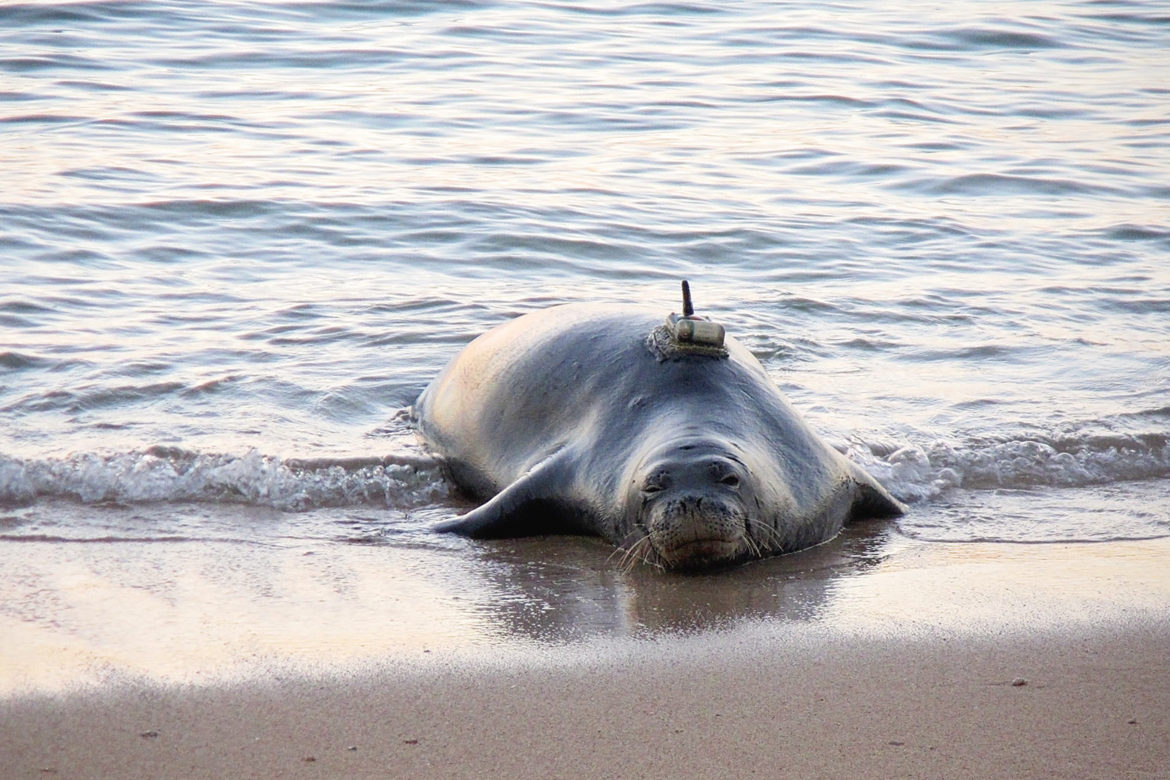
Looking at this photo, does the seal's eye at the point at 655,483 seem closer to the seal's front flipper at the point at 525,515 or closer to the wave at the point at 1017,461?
the seal's front flipper at the point at 525,515

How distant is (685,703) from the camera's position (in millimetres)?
3590

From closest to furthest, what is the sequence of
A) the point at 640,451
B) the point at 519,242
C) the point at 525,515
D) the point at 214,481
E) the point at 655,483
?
the point at 655,483 → the point at 640,451 → the point at 525,515 → the point at 214,481 → the point at 519,242

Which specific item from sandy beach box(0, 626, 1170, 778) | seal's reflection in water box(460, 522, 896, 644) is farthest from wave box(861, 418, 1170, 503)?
sandy beach box(0, 626, 1170, 778)

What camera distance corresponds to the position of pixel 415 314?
8.96 metres

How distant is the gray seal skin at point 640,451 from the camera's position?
16.1 feet

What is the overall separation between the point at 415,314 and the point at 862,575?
4667mm

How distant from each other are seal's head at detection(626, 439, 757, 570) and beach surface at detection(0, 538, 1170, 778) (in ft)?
1.44

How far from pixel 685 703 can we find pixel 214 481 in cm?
278

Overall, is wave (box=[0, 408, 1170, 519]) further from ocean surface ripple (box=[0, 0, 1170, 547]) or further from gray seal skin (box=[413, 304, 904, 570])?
gray seal skin (box=[413, 304, 904, 570])

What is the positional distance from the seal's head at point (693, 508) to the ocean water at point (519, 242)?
26 centimetres

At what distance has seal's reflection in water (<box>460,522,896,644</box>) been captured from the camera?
168 inches

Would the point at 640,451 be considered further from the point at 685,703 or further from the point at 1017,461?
the point at 1017,461

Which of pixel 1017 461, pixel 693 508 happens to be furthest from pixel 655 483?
pixel 1017 461

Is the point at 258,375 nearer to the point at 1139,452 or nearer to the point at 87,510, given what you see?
the point at 87,510
